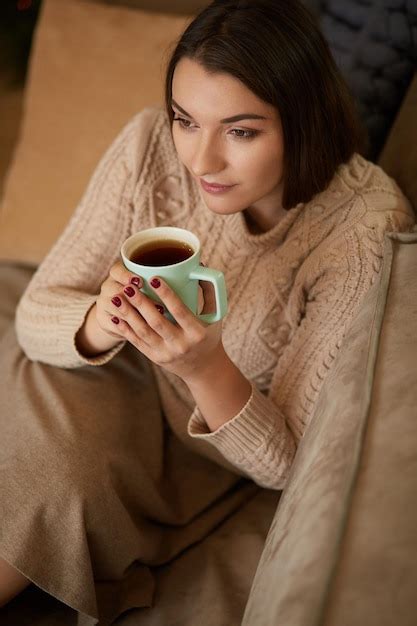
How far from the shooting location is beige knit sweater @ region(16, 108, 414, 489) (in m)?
1.02

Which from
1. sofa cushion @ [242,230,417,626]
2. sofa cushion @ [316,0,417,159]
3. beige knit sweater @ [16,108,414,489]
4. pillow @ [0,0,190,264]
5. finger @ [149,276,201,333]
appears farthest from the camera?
pillow @ [0,0,190,264]

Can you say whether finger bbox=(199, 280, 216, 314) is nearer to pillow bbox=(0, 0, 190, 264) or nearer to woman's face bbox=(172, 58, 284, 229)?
woman's face bbox=(172, 58, 284, 229)

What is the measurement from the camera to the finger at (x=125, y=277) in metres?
0.80

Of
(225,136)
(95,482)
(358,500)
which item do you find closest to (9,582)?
(95,482)

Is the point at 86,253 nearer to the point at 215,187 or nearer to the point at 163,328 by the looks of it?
the point at 215,187

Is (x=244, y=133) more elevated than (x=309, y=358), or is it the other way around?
(x=244, y=133)

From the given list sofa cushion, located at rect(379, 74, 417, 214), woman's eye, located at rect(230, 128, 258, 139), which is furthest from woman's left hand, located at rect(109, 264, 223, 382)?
sofa cushion, located at rect(379, 74, 417, 214)

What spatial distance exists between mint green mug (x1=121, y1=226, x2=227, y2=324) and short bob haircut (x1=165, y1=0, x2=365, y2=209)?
0.24 metres

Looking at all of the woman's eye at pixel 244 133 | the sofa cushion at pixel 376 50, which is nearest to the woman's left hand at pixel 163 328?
the woman's eye at pixel 244 133

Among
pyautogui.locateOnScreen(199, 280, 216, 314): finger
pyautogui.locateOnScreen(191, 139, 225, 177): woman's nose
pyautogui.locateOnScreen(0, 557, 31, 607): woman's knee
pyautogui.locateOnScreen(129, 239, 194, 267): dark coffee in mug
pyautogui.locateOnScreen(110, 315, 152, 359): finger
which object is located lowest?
pyautogui.locateOnScreen(0, 557, 31, 607): woman's knee

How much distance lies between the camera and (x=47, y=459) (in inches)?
40.3

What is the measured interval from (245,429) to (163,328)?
10.7 inches

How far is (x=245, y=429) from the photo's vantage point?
1.00 meters

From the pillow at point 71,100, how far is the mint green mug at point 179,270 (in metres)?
0.72
